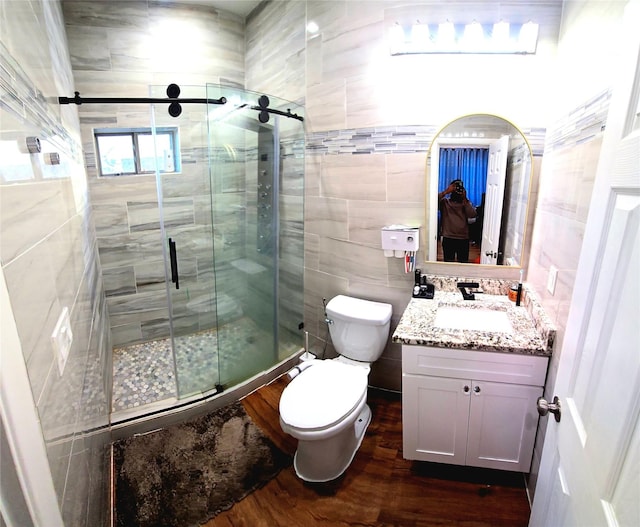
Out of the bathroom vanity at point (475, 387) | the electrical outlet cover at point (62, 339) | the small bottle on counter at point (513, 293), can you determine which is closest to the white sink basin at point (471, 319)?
the bathroom vanity at point (475, 387)

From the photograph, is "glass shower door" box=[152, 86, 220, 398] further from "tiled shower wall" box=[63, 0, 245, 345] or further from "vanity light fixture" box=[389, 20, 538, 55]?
"vanity light fixture" box=[389, 20, 538, 55]

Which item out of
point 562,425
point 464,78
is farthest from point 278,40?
point 562,425

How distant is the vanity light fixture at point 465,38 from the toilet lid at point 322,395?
177 cm

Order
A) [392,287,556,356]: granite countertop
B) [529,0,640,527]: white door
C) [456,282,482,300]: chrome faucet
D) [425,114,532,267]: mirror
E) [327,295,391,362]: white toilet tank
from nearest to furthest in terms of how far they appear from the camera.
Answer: [529,0,640,527]: white door → [392,287,556,356]: granite countertop → [425,114,532,267]: mirror → [456,282,482,300]: chrome faucet → [327,295,391,362]: white toilet tank

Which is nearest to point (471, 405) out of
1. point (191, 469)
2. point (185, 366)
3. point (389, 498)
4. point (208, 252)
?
point (389, 498)

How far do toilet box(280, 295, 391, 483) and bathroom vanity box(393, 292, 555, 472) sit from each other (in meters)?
0.32

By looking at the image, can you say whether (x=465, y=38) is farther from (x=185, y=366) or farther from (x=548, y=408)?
(x=185, y=366)

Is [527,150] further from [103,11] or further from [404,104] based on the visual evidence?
[103,11]

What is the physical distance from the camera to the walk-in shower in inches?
86.6

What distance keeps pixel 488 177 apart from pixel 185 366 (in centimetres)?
225

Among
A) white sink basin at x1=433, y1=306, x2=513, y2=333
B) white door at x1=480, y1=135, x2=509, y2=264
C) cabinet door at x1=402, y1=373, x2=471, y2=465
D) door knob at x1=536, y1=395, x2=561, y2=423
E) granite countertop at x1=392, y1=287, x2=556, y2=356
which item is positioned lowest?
cabinet door at x1=402, y1=373, x2=471, y2=465

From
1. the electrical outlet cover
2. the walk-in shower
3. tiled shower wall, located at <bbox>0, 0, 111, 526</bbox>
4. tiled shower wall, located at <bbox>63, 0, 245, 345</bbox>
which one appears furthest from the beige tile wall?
the electrical outlet cover

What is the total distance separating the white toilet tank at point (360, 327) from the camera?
6.85ft

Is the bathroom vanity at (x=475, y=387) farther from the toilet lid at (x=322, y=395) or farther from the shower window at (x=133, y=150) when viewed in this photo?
the shower window at (x=133, y=150)
